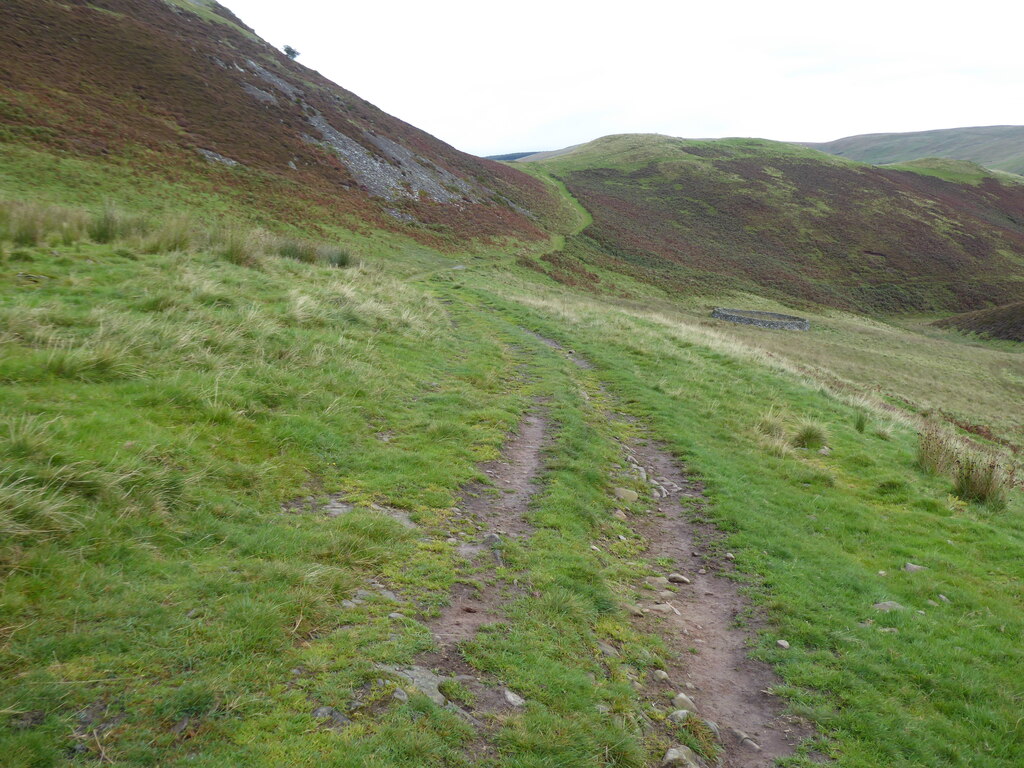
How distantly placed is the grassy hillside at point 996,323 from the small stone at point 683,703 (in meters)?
60.0

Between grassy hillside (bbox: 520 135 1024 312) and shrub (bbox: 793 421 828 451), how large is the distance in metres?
39.0

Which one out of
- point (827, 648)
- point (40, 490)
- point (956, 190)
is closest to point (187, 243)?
point (40, 490)

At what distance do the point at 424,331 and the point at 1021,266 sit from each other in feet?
306

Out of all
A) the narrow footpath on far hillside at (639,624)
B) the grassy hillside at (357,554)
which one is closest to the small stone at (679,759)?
the narrow footpath on far hillside at (639,624)

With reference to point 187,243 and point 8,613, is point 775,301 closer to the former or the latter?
point 187,243

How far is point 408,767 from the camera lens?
Result: 11.6 ft

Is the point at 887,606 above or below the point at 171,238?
below

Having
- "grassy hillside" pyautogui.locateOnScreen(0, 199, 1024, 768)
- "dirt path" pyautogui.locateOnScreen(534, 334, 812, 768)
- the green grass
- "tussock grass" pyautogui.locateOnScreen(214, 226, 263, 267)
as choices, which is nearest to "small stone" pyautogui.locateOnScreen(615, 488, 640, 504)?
"grassy hillside" pyautogui.locateOnScreen(0, 199, 1024, 768)

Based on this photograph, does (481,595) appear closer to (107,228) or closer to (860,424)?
(860,424)

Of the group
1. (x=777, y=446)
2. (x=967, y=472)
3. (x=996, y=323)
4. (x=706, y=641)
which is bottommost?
(x=706, y=641)

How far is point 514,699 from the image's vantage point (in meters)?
4.49

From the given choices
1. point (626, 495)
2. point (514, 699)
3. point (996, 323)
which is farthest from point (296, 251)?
point (996, 323)

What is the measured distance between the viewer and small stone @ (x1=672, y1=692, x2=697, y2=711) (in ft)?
17.1

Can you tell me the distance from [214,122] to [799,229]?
76.1 meters
